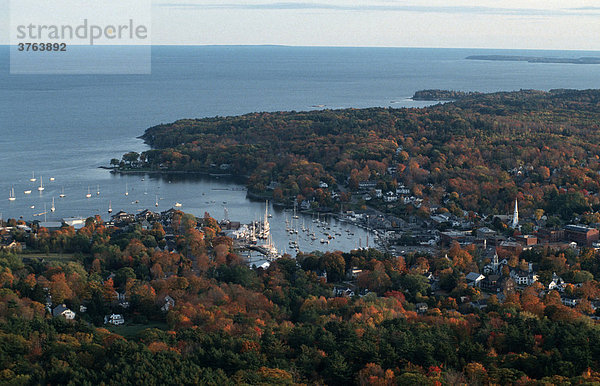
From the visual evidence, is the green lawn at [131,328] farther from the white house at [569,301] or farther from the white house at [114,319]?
the white house at [569,301]

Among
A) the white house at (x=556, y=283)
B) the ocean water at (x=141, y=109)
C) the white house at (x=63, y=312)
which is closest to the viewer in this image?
the white house at (x=63, y=312)

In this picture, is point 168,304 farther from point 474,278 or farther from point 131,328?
point 474,278

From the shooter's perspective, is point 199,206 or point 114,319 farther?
point 199,206

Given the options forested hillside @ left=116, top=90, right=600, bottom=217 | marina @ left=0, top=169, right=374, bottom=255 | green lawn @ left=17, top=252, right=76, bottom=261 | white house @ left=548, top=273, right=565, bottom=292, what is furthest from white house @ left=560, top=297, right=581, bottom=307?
green lawn @ left=17, top=252, right=76, bottom=261

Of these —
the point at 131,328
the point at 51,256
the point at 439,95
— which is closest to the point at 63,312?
the point at 131,328

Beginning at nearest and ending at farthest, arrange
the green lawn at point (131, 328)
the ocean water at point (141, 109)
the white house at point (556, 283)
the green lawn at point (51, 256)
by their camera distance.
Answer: the green lawn at point (131, 328), the white house at point (556, 283), the green lawn at point (51, 256), the ocean water at point (141, 109)

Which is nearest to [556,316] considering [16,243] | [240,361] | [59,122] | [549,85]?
[240,361]

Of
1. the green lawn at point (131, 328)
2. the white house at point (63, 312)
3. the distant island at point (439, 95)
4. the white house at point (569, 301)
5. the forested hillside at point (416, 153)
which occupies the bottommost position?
the green lawn at point (131, 328)

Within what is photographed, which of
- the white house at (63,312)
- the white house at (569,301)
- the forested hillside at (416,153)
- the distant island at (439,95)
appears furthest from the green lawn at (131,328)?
the distant island at (439,95)
